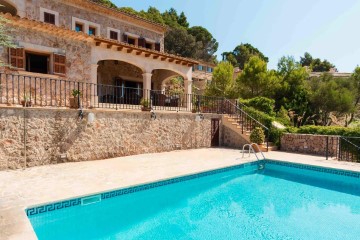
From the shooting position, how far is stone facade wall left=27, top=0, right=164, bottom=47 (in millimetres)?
13906

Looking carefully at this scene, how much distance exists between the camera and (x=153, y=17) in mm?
43219

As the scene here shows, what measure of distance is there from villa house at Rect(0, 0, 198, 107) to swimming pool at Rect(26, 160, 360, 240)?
512 cm

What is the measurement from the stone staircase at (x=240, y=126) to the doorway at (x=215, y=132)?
21.7 inches

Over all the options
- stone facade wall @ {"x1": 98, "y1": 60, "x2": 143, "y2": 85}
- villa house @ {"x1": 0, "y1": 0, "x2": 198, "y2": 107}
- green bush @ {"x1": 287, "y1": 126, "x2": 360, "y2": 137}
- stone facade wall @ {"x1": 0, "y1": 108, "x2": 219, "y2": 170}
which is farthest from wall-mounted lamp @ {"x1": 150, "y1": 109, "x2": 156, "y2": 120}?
green bush @ {"x1": 287, "y1": 126, "x2": 360, "y2": 137}

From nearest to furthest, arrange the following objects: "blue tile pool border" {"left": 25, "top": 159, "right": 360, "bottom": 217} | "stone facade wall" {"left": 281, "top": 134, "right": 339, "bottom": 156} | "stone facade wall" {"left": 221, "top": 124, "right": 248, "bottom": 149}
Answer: "blue tile pool border" {"left": 25, "top": 159, "right": 360, "bottom": 217} < "stone facade wall" {"left": 281, "top": 134, "right": 339, "bottom": 156} < "stone facade wall" {"left": 221, "top": 124, "right": 248, "bottom": 149}

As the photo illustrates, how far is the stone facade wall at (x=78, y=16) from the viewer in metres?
13.9

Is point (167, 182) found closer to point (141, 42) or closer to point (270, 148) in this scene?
point (270, 148)

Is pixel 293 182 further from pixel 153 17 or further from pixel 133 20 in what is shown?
pixel 153 17

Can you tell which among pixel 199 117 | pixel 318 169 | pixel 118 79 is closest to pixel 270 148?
pixel 318 169

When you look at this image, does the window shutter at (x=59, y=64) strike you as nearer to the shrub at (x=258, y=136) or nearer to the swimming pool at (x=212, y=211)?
the swimming pool at (x=212, y=211)

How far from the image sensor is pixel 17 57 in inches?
446

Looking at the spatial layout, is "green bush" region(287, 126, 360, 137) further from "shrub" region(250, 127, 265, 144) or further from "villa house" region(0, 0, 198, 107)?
"villa house" region(0, 0, 198, 107)

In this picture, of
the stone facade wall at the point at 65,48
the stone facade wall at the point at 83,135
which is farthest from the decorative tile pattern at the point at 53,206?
the stone facade wall at the point at 65,48

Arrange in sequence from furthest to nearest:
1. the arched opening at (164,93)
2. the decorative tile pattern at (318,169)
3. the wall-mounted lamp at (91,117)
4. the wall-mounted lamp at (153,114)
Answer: the arched opening at (164,93) < the wall-mounted lamp at (153,114) < the wall-mounted lamp at (91,117) < the decorative tile pattern at (318,169)
